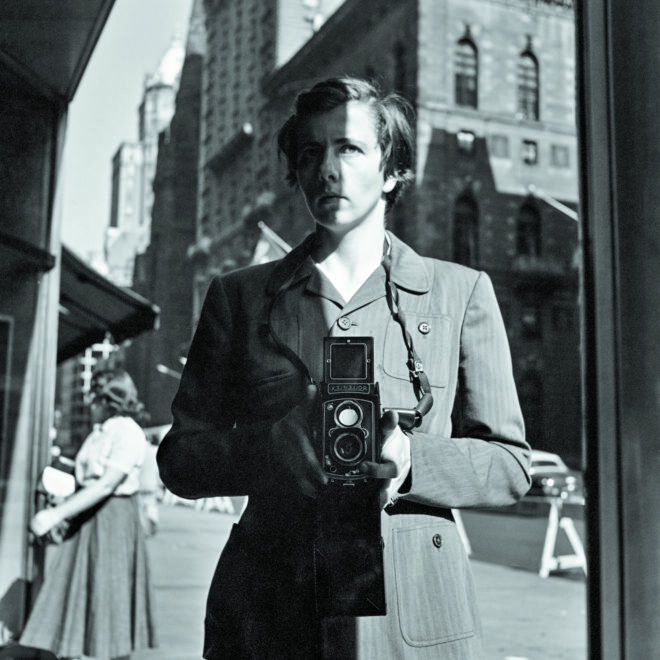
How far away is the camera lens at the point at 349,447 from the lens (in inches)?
51.7

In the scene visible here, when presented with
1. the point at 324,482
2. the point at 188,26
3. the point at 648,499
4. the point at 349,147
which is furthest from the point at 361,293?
the point at 188,26

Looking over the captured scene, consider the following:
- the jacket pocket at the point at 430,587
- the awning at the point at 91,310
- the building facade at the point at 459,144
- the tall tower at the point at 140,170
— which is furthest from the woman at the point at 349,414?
the awning at the point at 91,310

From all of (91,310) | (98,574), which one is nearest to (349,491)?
(91,310)

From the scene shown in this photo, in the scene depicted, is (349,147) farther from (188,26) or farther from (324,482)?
(188,26)

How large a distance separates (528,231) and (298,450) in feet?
27.1

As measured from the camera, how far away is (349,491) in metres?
1.35

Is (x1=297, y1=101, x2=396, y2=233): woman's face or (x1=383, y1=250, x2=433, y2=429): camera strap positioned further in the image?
(x1=297, y1=101, x2=396, y2=233): woman's face

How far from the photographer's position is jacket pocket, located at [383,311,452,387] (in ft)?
5.10

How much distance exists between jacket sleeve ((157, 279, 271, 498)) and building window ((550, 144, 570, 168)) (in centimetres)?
548

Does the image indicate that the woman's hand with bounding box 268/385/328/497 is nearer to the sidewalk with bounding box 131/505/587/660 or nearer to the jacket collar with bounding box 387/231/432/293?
the jacket collar with bounding box 387/231/432/293

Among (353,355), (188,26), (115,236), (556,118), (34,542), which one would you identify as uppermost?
(556,118)

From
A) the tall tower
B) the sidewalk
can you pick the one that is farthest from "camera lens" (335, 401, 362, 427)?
the tall tower

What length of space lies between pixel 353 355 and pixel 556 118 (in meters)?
7.55

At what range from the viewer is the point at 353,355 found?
1400 millimetres
